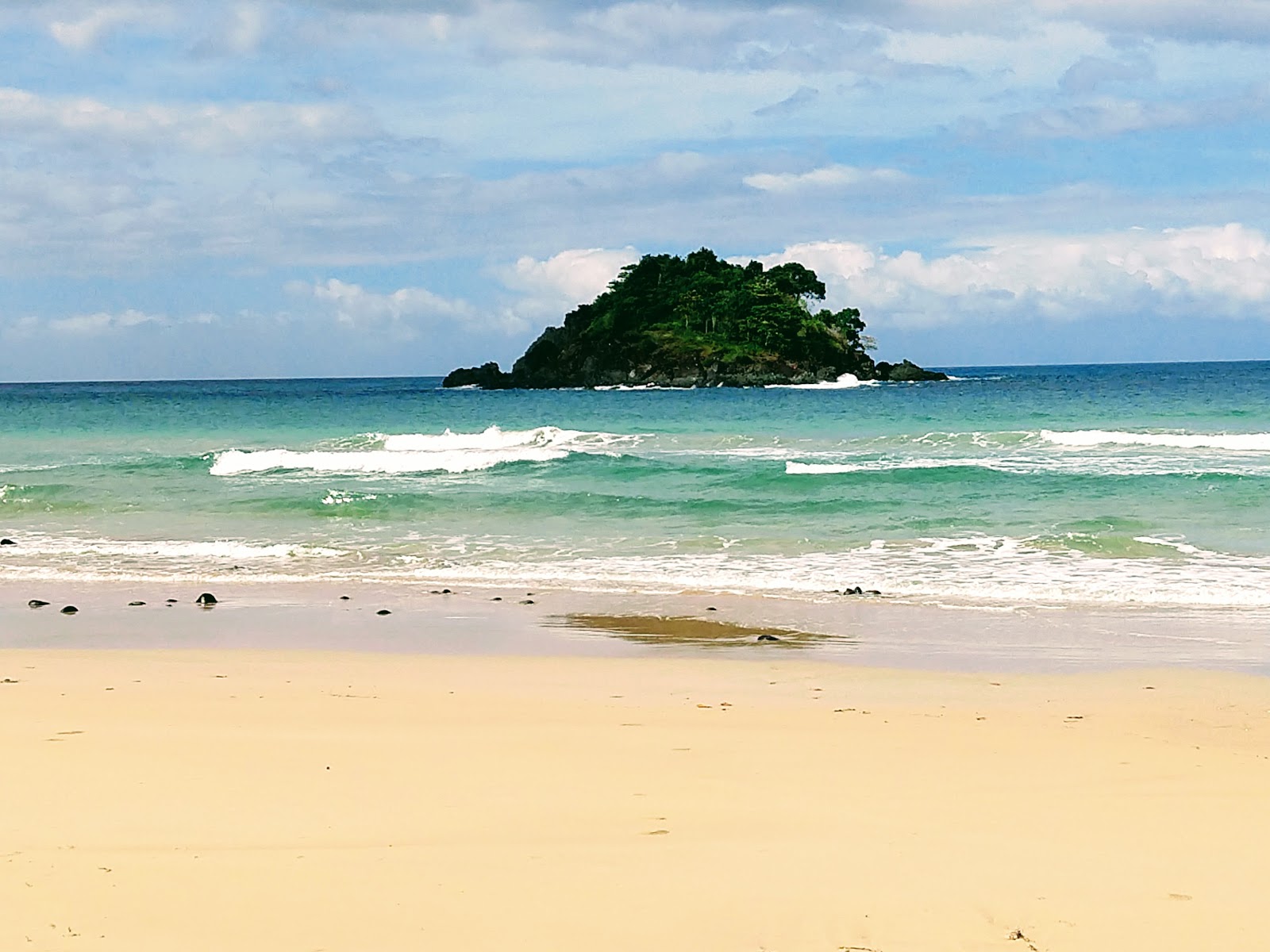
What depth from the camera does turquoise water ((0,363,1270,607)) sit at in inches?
544

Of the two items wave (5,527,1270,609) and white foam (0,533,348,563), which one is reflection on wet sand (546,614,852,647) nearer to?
wave (5,527,1270,609)

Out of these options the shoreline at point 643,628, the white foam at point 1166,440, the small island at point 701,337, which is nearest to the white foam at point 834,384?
the small island at point 701,337

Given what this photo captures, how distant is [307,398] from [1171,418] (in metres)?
68.5

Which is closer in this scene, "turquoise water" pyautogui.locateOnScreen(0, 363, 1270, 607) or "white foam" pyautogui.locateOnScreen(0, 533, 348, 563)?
"turquoise water" pyautogui.locateOnScreen(0, 363, 1270, 607)

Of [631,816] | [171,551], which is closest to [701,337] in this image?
[171,551]

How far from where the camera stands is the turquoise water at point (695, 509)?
1383cm

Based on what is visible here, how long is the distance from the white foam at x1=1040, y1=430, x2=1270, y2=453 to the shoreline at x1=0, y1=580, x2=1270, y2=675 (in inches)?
853

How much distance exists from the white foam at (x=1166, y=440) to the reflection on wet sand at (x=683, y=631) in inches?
915

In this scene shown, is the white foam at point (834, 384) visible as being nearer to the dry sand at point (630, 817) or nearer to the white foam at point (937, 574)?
the white foam at point (937, 574)

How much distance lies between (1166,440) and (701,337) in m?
70.0

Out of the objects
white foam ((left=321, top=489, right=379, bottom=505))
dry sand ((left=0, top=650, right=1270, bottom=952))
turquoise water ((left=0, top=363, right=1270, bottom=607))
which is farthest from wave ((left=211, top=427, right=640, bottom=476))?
dry sand ((left=0, top=650, right=1270, bottom=952))

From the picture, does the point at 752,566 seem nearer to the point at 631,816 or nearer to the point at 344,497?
the point at 631,816

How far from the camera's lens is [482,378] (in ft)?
357

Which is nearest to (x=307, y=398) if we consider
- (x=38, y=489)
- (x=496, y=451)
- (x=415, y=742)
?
(x=496, y=451)
